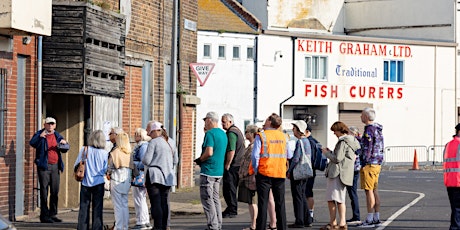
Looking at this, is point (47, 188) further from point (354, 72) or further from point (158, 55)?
point (354, 72)

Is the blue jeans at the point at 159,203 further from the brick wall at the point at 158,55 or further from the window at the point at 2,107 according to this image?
the brick wall at the point at 158,55

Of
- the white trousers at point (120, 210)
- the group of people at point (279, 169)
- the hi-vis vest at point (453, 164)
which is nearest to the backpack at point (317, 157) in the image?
the group of people at point (279, 169)

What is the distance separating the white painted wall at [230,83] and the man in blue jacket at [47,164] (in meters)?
31.6

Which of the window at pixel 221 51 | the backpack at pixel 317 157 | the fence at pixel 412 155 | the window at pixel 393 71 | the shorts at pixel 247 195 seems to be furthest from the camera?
the window at pixel 393 71

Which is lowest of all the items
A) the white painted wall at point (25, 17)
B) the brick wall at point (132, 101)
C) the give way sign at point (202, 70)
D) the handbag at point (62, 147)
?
the handbag at point (62, 147)

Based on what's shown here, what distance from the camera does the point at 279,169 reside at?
16.4m

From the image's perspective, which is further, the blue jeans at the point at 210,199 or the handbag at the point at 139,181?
the handbag at the point at 139,181

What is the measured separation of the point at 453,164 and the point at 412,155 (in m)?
39.4

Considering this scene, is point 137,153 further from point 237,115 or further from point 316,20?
point 316,20

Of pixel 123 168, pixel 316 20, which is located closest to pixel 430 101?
pixel 316 20

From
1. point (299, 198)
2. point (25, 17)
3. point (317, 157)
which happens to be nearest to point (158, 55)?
point (317, 157)

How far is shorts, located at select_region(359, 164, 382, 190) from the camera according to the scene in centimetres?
1831

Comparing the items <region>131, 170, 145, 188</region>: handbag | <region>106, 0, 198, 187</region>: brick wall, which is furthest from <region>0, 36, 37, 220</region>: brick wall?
<region>106, 0, 198, 187</region>: brick wall

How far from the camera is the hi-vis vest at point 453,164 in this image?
16.0 meters
